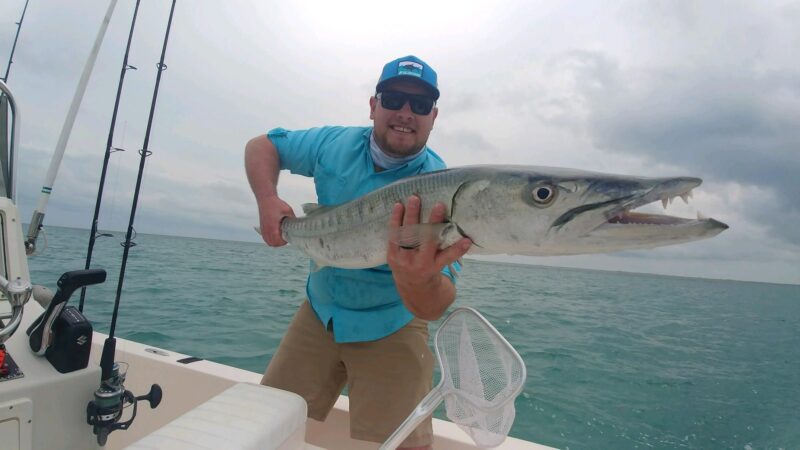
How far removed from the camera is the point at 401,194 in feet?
7.27

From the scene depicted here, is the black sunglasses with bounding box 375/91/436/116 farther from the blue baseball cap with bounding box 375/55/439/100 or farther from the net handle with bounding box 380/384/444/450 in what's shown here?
the net handle with bounding box 380/384/444/450

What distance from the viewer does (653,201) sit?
1629 millimetres

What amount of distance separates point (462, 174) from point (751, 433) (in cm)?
721

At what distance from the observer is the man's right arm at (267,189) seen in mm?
3076

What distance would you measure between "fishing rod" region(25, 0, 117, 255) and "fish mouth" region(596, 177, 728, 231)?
147 inches

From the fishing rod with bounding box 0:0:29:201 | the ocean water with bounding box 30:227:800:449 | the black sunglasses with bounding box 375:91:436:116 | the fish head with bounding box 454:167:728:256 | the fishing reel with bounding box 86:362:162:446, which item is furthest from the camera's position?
the ocean water with bounding box 30:227:800:449

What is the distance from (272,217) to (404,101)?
125 centimetres

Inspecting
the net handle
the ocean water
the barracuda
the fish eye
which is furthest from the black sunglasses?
the ocean water

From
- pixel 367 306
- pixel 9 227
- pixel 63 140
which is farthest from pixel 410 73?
pixel 63 140

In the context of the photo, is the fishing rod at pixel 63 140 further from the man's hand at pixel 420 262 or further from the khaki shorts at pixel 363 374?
the man's hand at pixel 420 262

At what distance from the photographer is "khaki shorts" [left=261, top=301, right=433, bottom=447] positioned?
2.67 meters

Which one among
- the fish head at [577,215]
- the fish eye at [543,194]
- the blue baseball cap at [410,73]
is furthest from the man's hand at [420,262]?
the blue baseball cap at [410,73]

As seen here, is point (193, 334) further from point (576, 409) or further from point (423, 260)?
point (423, 260)

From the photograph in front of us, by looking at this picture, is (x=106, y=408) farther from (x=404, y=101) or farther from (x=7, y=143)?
(x=404, y=101)
